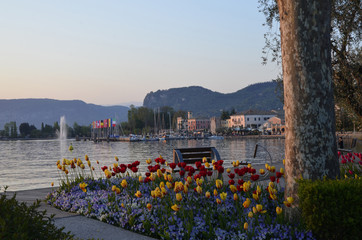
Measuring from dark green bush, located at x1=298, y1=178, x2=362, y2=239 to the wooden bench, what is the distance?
6.57 m

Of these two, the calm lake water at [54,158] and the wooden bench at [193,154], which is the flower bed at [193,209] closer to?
the wooden bench at [193,154]

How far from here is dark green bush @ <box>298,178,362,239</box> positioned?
5301mm

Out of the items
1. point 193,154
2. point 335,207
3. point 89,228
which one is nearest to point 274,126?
point 193,154

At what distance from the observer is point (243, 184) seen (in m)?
6.57

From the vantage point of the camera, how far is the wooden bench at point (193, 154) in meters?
12.0

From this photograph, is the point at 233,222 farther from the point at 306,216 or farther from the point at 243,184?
the point at 306,216

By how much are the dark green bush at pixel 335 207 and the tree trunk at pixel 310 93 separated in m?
0.71

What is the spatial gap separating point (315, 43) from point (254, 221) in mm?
2906

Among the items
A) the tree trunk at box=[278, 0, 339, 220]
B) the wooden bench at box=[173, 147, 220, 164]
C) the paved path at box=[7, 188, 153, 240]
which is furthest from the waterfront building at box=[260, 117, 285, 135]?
the tree trunk at box=[278, 0, 339, 220]

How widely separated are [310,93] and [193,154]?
6.75m

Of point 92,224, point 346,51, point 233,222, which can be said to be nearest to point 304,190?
point 233,222

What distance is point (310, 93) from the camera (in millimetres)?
6152

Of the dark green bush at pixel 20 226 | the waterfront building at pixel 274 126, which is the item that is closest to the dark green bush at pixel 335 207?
the dark green bush at pixel 20 226

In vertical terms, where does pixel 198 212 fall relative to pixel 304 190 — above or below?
below
